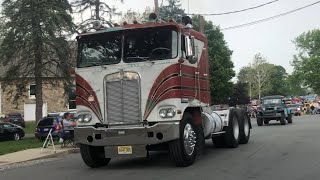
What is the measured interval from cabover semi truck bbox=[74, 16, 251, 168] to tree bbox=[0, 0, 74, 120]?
16954mm

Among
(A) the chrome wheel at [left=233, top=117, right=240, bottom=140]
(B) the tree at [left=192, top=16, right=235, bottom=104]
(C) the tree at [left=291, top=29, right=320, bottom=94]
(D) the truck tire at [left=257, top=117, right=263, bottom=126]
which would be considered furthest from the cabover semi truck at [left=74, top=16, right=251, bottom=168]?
(C) the tree at [left=291, top=29, right=320, bottom=94]

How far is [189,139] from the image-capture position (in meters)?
12.9

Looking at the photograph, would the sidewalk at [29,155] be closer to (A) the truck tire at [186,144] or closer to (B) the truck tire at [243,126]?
(B) the truck tire at [243,126]

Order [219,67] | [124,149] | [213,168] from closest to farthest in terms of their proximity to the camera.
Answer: [213,168] → [124,149] → [219,67]

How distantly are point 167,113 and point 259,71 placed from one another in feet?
329

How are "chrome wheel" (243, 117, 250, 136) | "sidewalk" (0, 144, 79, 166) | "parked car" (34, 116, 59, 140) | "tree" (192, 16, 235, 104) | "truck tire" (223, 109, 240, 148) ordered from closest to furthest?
1. "truck tire" (223, 109, 240, 148)
2. "sidewalk" (0, 144, 79, 166)
3. "chrome wheel" (243, 117, 250, 136)
4. "parked car" (34, 116, 59, 140)
5. "tree" (192, 16, 235, 104)

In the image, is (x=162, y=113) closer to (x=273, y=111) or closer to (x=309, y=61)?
(x=273, y=111)

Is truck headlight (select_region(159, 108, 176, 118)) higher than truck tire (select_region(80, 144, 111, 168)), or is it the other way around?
truck headlight (select_region(159, 108, 176, 118))

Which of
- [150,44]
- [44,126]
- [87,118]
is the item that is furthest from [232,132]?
[44,126]

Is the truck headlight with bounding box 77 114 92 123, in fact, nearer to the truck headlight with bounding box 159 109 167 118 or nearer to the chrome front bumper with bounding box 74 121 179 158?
the chrome front bumper with bounding box 74 121 179 158

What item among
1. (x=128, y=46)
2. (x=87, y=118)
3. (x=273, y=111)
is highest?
(x=128, y=46)

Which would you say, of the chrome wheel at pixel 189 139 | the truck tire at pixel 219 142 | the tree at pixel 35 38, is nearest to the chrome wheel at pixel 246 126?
the truck tire at pixel 219 142

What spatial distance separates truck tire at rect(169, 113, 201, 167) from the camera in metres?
12.4

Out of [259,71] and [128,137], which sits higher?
[259,71]
